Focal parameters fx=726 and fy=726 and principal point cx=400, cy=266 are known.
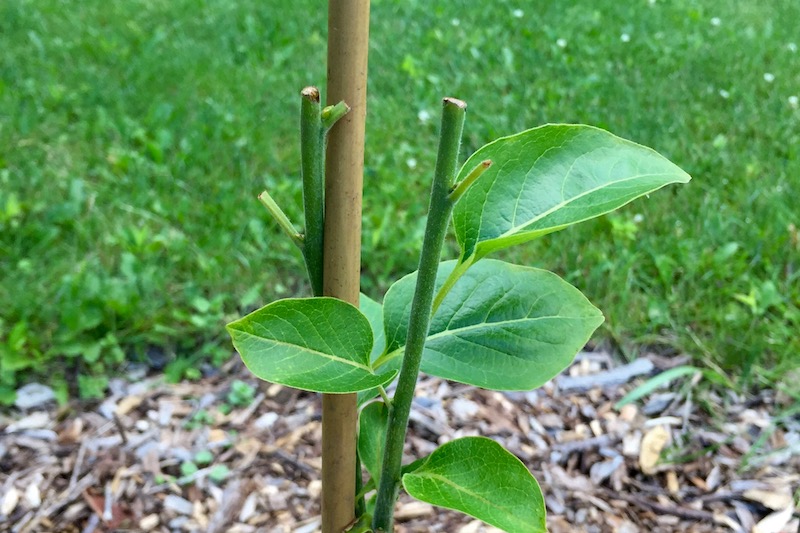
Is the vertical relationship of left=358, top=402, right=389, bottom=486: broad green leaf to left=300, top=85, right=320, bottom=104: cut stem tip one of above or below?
below

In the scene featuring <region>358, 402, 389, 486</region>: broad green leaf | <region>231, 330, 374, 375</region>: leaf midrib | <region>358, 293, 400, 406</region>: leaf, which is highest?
<region>231, 330, 374, 375</region>: leaf midrib

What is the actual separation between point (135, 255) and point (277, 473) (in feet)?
2.60

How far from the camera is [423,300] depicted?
1.90ft

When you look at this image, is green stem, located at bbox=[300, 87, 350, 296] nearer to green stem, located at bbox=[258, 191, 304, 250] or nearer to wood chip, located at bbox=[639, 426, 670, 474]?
green stem, located at bbox=[258, 191, 304, 250]

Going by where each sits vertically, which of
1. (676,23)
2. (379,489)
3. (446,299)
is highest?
(676,23)

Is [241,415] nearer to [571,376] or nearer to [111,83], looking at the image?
[571,376]

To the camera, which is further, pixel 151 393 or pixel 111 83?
pixel 111 83

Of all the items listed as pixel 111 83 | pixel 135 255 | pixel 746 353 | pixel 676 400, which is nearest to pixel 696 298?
pixel 746 353

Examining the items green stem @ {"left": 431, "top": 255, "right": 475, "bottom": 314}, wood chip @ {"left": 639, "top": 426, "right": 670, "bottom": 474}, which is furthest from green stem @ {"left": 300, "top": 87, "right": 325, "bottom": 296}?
wood chip @ {"left": 639, "top": 426, "right": 670, "bottom": 474}

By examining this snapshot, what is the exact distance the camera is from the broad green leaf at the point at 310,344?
1.92ft

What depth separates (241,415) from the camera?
1.55 metres

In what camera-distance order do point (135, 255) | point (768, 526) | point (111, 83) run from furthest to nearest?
point (111, 83), point (135, 255), point (768, 526)

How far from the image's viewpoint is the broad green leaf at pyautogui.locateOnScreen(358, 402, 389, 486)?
30.7 inches

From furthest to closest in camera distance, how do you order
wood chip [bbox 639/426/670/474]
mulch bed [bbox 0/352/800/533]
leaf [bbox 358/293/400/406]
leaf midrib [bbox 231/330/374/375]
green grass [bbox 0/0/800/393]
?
green grass [bbox 0/0/800/393], wood chip [bbox 639/426/670/474], mulch bed [bbox 0/352/800/533], leaf [bbox 358/293/400/406], leaf midrib [bbox 231/330/374/375]
